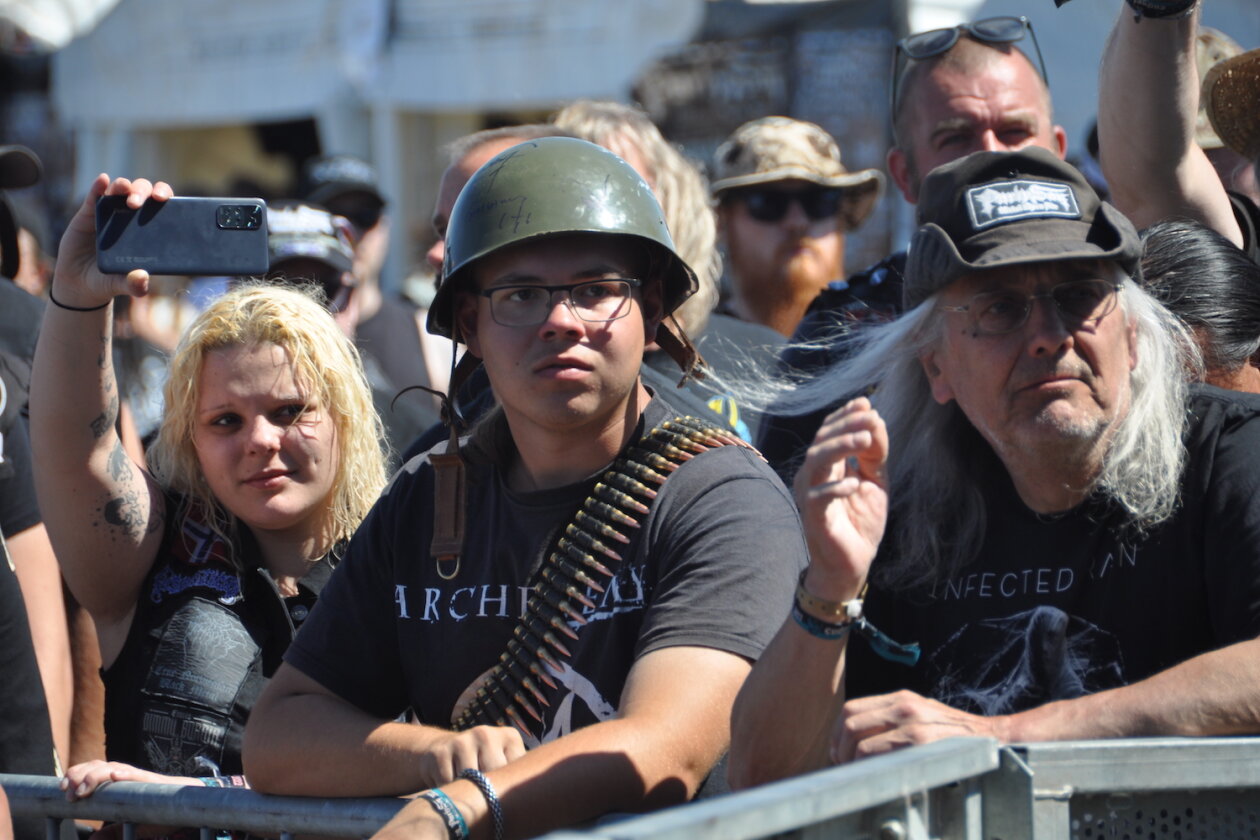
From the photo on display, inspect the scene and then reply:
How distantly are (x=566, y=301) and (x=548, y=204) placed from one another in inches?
8.2

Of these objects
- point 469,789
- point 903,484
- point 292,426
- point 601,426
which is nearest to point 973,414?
point 903,484

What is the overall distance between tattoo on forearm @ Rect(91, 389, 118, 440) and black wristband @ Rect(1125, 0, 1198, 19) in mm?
2650

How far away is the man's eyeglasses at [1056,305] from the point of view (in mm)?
2971

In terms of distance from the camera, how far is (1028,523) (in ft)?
9.84

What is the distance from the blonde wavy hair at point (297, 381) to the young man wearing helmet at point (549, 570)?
0.63 meters

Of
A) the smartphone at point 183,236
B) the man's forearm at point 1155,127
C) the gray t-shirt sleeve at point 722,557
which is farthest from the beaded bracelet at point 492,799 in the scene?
the man's forearm at point 1155,127

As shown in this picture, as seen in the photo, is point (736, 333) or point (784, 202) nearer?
point (736, 333)

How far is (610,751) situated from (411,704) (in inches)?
30.3

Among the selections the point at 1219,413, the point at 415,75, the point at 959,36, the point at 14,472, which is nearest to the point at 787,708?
the point at 1219,413

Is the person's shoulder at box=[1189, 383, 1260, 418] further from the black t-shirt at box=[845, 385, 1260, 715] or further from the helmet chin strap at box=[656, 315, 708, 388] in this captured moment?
the helmet chin strap at box=[656, 315, 708, 388]

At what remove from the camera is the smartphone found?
3240 millimetres

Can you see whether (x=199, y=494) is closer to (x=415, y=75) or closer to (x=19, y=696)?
(x=19, y=696)

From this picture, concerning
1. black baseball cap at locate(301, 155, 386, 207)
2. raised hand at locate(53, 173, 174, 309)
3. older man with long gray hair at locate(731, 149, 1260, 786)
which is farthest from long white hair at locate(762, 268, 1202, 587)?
black baseball cap at locate(301, 155, 386, 207)

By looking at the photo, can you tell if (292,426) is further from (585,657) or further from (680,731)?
(680,731)
